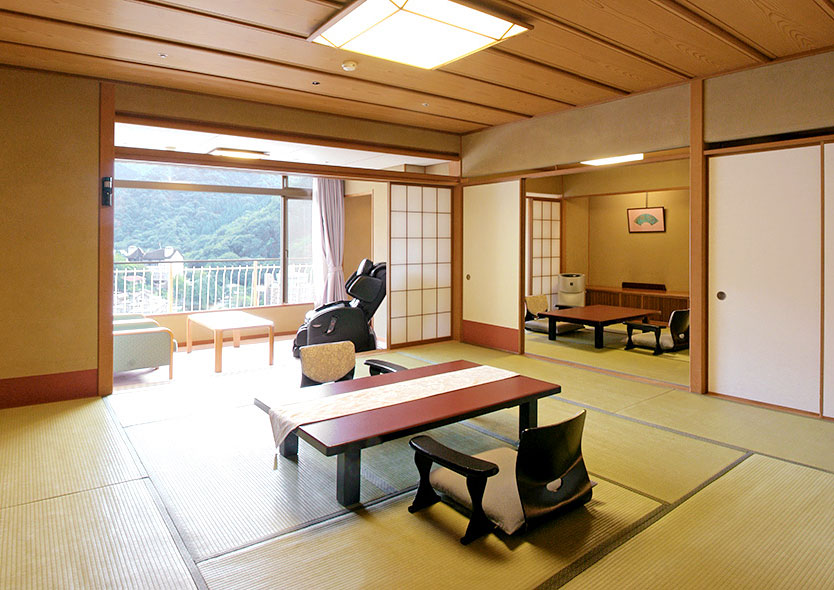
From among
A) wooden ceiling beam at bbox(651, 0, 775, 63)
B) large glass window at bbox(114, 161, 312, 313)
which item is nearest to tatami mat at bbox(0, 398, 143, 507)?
large glass window at bbox(114, 161, 312, 313)

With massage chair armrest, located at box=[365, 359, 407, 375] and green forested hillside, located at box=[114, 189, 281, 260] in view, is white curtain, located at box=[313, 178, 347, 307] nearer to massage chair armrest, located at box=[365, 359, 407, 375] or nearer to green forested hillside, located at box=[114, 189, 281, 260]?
green forested hillside, located at box=[114, 189, 281, 260]

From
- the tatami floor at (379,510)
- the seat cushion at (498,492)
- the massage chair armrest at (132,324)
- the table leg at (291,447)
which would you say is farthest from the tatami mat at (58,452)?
the seat cushion at (498,492)

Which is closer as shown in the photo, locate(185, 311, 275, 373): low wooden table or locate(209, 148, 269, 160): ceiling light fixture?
locate(185, 311, 275, 373): low wooden table

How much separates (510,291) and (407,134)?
2125 millimetres

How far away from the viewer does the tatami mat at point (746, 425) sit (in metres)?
3.22

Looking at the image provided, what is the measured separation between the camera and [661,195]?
835cm

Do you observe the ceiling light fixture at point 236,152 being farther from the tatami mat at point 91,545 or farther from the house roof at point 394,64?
the tatami mat at point 91,545

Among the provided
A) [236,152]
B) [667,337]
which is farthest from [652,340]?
[236,152]

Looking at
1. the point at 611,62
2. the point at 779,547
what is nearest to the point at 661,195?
the point at 611,62

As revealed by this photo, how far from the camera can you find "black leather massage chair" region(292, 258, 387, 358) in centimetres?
607

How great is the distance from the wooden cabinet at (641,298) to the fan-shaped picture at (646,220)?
1.01 meters

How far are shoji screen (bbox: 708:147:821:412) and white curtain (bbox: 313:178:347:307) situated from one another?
5709 millimetres

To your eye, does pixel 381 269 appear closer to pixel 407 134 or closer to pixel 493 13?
pixel 407 134

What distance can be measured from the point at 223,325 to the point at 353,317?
4.76ft
